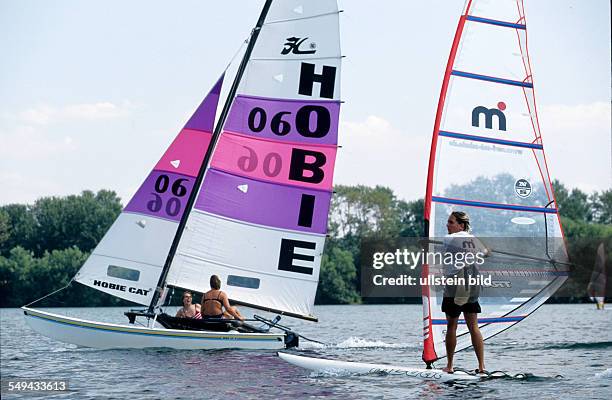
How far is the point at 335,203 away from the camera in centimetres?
7175

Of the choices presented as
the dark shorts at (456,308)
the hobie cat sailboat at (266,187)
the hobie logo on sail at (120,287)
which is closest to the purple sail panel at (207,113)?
the hobie cat sailboat at (266,187)

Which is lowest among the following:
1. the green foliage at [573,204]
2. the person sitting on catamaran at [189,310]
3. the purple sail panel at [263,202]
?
the person sitting on catamaran at [189,310]

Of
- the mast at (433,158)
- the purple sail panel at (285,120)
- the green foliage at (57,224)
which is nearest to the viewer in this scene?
the mast at (433,158)

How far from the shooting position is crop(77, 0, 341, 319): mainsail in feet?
59.2

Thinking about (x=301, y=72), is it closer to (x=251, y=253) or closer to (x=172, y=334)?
(x=251, y=253)

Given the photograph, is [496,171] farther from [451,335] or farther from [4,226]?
[4,226]

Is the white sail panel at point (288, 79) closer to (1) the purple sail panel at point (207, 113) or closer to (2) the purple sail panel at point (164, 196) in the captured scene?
(1) the purple sail panel at point (207, 113)

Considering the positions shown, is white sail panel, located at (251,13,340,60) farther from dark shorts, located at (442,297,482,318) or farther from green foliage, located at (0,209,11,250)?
green foliage, located at (0,209,11,250)

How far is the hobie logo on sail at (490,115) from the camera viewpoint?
11766 millimetres

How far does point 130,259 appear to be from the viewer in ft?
61.0

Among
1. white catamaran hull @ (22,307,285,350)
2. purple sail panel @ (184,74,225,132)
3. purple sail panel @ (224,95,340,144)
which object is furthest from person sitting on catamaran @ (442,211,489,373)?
purple sail panel @ (184,74,225,132)

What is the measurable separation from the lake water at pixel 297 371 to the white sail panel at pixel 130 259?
1.53 m

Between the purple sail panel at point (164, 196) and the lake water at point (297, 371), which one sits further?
the purple sail panel at point (164, 196)

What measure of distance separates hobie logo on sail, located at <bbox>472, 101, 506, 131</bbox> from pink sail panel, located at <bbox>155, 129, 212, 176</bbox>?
8.87 meters
